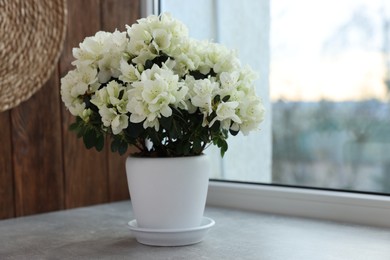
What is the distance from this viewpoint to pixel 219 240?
3.92 ft

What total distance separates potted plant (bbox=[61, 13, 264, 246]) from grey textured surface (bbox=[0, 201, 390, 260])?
0.26ft

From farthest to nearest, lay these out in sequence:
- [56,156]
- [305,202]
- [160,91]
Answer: [56,156]
[305,202]
[160,91]

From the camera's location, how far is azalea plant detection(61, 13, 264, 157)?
1.06 m

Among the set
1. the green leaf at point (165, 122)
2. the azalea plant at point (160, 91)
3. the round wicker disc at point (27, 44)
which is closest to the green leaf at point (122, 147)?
the azalea plant at point (160, 91)

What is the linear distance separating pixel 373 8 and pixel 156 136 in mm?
679

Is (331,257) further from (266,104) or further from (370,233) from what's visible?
(266,104)

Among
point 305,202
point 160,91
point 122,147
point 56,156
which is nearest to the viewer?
point 160,91

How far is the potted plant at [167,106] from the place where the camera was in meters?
1.08

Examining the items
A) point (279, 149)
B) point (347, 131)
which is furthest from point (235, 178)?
point (347, 131)

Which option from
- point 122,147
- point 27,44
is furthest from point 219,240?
point 27,44

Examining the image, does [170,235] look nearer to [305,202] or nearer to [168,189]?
[168,189]

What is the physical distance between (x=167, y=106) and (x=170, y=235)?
265 mm

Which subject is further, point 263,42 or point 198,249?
point 263,42

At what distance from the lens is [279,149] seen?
1668 mm
